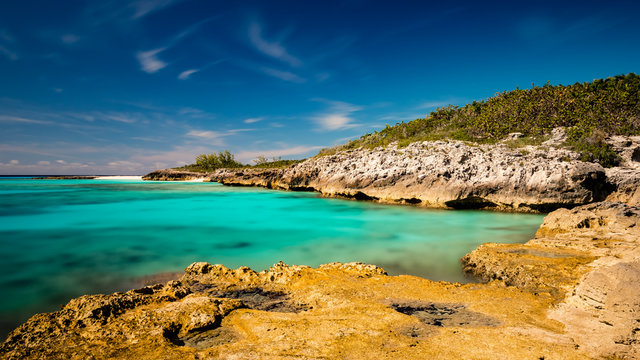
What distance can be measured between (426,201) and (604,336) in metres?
15.5

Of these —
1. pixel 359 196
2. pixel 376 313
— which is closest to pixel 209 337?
pixel 376 313

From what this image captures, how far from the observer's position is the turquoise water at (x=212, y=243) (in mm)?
6758

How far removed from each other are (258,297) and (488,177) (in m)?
15.9

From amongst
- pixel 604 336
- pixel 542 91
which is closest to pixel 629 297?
pixel 604 336

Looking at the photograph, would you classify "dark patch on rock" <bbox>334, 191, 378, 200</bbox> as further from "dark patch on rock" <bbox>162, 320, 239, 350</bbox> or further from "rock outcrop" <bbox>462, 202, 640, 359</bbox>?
"dark patch on rock" <bbox>162, 320, 239, 350</bbox>

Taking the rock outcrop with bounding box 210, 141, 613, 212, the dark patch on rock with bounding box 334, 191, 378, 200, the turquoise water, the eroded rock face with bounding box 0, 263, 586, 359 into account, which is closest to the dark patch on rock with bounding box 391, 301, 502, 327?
the eroded rock face with bounding box 0, 263, 586, 359

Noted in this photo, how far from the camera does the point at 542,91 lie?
3328 cm

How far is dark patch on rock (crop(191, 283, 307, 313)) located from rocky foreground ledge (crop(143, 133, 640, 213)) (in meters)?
14.9

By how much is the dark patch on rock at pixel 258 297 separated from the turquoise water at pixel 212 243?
2.63 metres

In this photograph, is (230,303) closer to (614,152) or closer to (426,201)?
(426,201)

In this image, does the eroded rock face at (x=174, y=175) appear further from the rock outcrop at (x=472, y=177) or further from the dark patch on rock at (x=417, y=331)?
the dark patch on rock at (x=417, y=331)

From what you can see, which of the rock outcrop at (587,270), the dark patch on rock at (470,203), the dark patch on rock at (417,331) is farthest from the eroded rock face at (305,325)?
the dark patch on rock at (470,203)

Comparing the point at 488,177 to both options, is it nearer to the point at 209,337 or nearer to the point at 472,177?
the point at 472,177

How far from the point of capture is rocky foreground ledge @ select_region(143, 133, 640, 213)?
49.6ft
